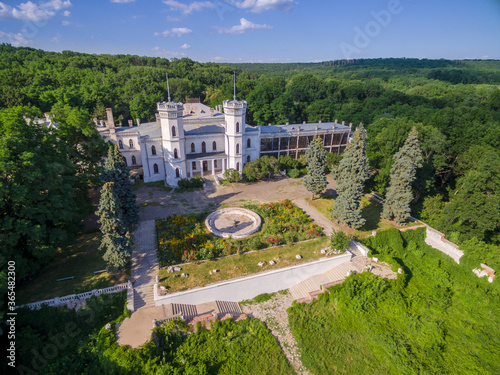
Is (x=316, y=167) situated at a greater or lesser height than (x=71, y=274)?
greater

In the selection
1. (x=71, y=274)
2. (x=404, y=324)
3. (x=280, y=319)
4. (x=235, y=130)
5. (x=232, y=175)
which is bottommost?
(x=280, y=319)

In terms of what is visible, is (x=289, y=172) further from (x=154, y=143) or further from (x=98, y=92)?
(x=98, y=92)

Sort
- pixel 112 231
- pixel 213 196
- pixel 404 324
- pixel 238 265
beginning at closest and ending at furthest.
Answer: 1. pixel 404 324
2. pixel 112 231
3. pixel 238 265
4. pixel 213 196

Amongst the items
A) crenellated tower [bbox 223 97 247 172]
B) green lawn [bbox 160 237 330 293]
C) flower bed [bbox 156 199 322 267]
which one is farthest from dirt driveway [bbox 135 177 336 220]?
green lawn [bbox 160 237 330 293]

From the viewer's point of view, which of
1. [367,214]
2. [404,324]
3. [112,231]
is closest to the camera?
[404,324]

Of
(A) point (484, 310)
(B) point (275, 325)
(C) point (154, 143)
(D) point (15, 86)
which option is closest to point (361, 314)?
(B) point (275, 325)

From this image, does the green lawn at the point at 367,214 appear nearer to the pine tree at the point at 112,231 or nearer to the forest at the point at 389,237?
the forest at the point at 389,237

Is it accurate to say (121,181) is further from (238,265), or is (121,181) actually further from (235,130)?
(235,130)

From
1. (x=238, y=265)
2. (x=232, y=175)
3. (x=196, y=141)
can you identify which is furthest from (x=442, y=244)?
(x=196, y=141)
